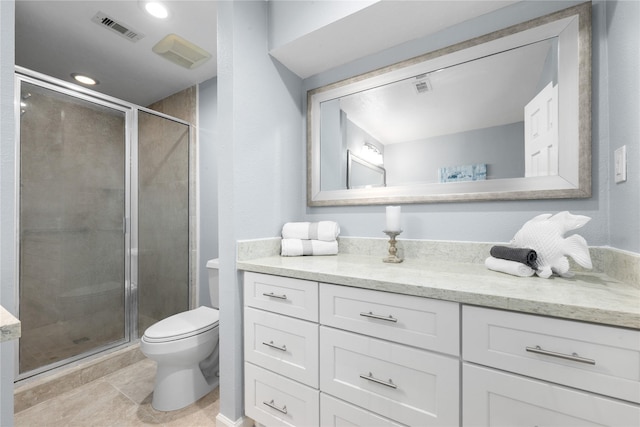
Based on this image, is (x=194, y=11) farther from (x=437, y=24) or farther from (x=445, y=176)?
(x=445, y=176)

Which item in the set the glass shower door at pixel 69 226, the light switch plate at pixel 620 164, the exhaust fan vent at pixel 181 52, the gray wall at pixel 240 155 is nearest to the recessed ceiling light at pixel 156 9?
the exhaust fan vent at pixel 181 52

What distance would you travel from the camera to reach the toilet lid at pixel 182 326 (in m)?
1.46

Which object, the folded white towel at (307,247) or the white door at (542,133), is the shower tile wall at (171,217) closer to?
the folded white towel at (307,247)

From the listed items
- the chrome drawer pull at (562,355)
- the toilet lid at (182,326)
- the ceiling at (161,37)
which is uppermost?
the ceiling at (161,37)

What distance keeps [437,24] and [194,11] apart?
4.84 ft

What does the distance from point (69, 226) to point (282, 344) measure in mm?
1980

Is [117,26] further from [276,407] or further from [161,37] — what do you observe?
[276,407]

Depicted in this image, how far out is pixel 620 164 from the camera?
954mm

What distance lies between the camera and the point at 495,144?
1.29 meters

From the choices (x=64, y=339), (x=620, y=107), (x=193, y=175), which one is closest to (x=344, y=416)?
(x=620, y=107)

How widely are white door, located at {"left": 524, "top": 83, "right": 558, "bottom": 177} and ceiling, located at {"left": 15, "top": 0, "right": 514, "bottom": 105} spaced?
49 cm

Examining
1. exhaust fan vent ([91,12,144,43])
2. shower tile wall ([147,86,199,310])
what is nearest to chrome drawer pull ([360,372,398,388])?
shower tile wall ([147,86,199,310])

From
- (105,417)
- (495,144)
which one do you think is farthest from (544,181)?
(105,417)

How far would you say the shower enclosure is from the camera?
1.81 metres
